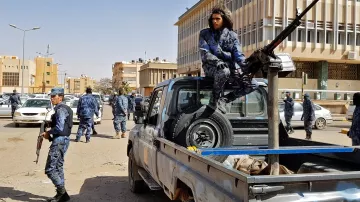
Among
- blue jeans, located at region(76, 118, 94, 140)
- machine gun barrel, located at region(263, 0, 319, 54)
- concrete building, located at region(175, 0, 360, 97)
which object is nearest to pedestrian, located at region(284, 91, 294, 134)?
blue jeans, located at region(76, 118, 94, 140)

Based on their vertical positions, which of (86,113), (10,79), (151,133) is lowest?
(86,113)

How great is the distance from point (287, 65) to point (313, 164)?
1.26 meters

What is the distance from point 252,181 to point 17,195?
5.13 metres

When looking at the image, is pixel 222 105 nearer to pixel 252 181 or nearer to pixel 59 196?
pixel 252 181

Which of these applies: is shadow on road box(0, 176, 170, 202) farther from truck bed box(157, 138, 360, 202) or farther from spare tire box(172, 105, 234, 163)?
truck bed box(157, 138, 360, 202)

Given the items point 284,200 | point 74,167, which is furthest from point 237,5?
point 284,200

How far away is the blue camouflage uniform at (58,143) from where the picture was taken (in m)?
5.76

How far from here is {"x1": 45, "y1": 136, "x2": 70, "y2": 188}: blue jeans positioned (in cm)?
575

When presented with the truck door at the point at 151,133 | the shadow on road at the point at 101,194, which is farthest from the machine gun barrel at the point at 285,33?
the shadow on road at the point at 101,194

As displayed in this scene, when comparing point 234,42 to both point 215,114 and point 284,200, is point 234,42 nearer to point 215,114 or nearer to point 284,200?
point 215,114

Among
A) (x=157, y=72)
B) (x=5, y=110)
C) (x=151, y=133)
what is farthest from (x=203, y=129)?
(x=157, y=72)

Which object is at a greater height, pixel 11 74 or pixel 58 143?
pixel 11 74

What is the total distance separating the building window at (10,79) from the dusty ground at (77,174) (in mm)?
91126

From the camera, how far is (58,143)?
581 cm
